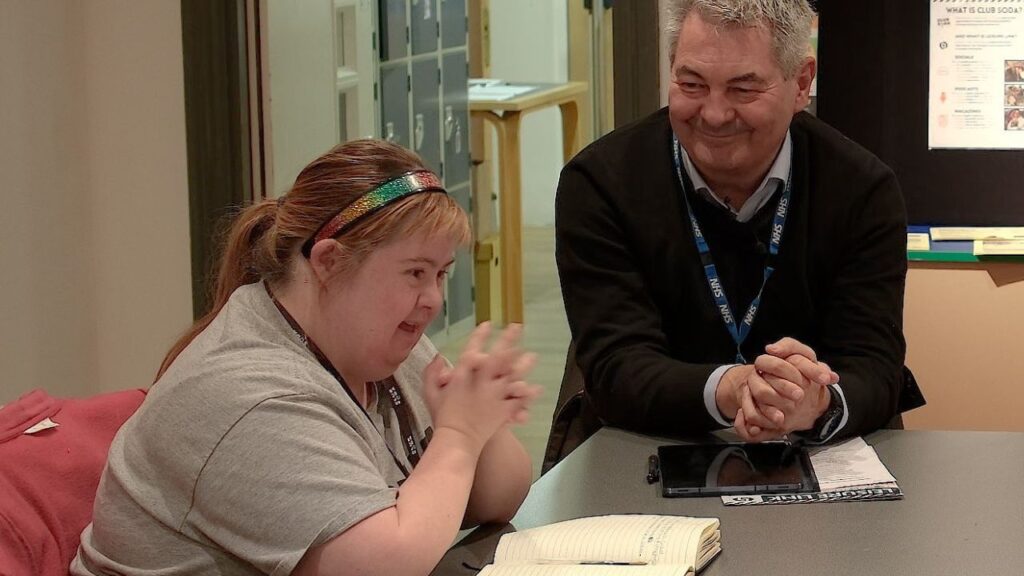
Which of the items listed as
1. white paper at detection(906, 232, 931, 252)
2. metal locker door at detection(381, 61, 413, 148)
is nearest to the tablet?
white paper at detection(906, 232, 931, 252)

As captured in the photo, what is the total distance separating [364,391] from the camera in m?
1.67

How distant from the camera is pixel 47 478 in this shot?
1.58 meters

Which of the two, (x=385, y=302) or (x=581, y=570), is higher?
(x=385, y=302)

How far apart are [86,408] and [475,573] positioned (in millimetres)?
520

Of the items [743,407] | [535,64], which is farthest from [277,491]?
[535,64]

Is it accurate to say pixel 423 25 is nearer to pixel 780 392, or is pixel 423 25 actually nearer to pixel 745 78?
pixel 745 78

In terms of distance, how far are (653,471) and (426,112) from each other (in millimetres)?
4035

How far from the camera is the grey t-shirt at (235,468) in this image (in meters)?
1.40

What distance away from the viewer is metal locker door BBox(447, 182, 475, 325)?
5973 mm

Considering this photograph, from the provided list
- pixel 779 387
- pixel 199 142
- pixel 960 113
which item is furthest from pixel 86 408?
pixel 960 113

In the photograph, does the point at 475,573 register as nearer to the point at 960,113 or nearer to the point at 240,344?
the point at 240,344

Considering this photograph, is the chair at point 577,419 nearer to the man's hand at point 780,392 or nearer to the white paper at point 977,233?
the man's hand at point 780,392

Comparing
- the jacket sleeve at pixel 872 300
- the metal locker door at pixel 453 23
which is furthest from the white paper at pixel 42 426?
the metal locker door at pixel 453 23

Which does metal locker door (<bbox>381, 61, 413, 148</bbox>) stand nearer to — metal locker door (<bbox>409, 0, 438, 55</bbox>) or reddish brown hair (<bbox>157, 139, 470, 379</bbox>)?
metal locker door (<bbox>409, 0, 438, 55</bbox>)
